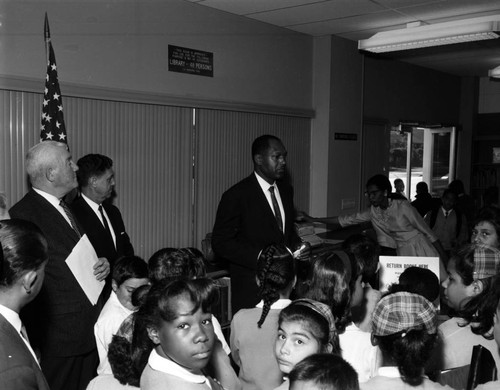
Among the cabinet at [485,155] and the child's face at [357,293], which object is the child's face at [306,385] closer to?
the child's face at [357,293]

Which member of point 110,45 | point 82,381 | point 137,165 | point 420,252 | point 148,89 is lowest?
point 82,381

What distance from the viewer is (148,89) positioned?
4.42m

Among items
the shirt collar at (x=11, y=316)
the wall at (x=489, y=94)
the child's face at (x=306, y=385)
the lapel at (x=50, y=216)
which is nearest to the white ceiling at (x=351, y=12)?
the lapel at (x=50, y=216)

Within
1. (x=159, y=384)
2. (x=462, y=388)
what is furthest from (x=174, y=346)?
(x=462, y=388)

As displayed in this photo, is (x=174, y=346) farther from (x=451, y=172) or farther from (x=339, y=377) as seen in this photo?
(x=451, y=172)

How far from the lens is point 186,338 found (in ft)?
5.43

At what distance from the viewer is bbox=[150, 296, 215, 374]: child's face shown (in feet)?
5.38

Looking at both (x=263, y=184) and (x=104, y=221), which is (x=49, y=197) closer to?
(x=104, y=221)

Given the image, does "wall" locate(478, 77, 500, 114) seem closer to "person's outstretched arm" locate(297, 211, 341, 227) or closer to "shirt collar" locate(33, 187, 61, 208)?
"person's outstretched arm" locate(297, 211, 341, 227)

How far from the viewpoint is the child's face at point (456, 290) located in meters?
2.49

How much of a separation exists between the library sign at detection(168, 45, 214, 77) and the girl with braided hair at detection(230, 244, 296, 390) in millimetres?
2732

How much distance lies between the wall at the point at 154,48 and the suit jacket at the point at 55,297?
128cm

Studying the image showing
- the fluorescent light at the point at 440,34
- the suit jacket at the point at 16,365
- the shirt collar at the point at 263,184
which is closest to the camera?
the suit jacket at the point at 16,365

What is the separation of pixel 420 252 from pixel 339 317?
103 inches
